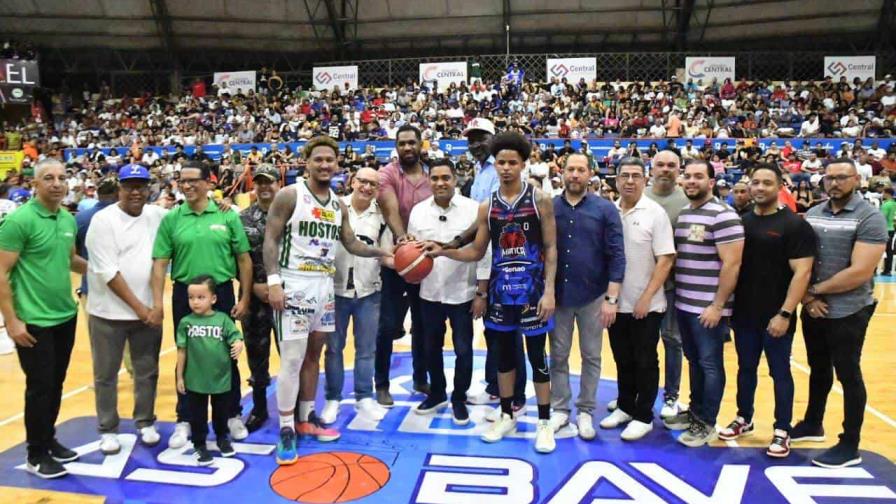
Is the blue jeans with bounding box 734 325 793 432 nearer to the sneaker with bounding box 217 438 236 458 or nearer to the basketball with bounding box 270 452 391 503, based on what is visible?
the basketball with bounding box 270 452 391 503

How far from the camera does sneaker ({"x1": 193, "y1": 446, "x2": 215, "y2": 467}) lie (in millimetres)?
3732

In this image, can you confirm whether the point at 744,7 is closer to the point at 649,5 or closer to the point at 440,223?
the point at 649,5

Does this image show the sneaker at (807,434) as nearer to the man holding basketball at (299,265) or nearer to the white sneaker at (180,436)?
the man holding basketball at (299,265)

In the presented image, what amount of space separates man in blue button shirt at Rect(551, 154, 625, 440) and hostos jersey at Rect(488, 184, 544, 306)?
219mm

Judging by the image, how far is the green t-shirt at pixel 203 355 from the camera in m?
3.71

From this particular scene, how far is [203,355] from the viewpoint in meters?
3.71

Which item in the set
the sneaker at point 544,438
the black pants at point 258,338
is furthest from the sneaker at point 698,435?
the black pants at point 258,338

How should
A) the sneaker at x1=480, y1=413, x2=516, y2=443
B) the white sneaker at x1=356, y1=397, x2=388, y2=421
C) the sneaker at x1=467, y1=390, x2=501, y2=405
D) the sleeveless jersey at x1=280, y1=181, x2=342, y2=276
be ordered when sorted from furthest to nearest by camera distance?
the sneaker at x1=467, y1=390, x2=501, y2=405, the white sneaker at x1=356, y1=397, x2=388, y2=421, the sneaker at x1=480, y1=413, x2=516, y2=443, the sleeveless jersey at x1=280, y1=181, x2=342, y2=276

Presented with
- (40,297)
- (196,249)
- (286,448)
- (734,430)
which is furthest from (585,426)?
(40,297)

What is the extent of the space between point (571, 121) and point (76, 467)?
16.8 metres

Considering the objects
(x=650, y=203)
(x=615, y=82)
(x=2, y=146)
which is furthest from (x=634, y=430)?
(x=2, y=146)

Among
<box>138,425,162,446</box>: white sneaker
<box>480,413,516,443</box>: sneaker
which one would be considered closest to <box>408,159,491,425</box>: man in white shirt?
<box>480,413,516,443</box>: sneaker

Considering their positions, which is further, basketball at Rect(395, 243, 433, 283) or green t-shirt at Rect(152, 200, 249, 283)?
basketball at Rect(395, 243, 433, 283)

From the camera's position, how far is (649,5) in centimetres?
2220
